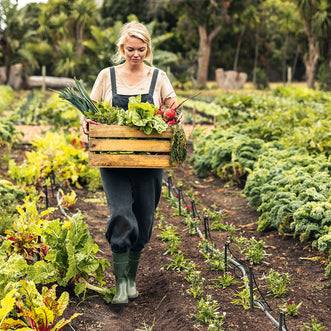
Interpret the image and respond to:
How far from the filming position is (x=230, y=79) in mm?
30531

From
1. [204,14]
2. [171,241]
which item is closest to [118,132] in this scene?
[171,241]

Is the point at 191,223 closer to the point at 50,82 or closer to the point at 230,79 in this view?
the point at 50,82

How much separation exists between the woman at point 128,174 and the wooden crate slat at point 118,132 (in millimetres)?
143

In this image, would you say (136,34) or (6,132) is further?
(6,132)

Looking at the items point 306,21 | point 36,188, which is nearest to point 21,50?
point 306,21

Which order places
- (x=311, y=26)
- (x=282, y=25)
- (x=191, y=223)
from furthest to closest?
1. (x=282, y=25)
2. (x=311, y=26)
3. (x=191, y=223)

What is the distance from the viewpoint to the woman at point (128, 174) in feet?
10.9

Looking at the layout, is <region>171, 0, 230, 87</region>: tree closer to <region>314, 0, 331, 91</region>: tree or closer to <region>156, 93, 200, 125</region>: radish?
<region>314, 0, 331, 91</region>: tree

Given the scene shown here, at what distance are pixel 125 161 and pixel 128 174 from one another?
227mm

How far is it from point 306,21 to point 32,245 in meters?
26.5

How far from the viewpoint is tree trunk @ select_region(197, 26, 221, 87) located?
29.7 meters

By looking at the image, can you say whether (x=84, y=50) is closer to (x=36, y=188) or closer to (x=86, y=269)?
(x=36, y=188)

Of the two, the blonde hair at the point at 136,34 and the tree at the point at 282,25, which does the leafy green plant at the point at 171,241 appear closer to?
the blonde hair at the point at 136,34

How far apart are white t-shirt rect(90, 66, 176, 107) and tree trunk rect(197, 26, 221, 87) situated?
88.3 ft
